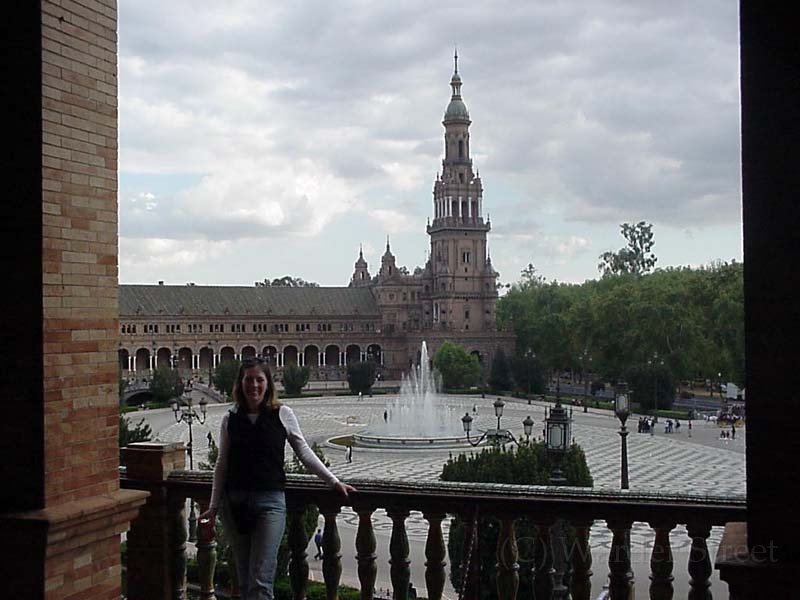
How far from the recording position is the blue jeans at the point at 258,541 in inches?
197

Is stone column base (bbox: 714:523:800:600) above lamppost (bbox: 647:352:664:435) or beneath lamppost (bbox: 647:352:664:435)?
above

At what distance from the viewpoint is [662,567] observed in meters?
4.93

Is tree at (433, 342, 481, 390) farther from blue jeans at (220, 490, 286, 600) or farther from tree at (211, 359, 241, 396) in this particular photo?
blue jeans at (220, 490, 286, 600)

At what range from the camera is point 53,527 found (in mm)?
4895

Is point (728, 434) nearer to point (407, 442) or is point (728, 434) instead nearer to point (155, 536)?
point (407, 442)

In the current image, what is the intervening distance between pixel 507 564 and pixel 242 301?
92722mm

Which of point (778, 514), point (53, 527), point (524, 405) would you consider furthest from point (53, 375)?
point (524, 405)

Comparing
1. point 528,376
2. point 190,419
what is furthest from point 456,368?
point 190,419

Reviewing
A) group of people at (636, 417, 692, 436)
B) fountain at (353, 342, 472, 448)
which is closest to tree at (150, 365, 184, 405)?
fountain at (353, 342, 472, 448)

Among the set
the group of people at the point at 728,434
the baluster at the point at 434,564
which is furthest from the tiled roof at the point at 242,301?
the baluster at the point at 434,564

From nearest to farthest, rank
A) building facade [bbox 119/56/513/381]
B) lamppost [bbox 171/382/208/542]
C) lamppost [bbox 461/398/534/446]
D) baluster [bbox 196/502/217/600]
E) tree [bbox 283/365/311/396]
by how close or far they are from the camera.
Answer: baluster [bbox 196/502/217/600]
lamppost [bbox 171/382/208/542]
lamppost [bbox 461/398/534/446]
tree [bbox 283/365/311/396]
building facade [bbox 119/56/513/381]

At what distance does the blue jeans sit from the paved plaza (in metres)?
10.00

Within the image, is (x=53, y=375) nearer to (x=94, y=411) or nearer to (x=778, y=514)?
(x=94, y=411)

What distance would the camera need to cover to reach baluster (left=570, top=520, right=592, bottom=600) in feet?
16.7
